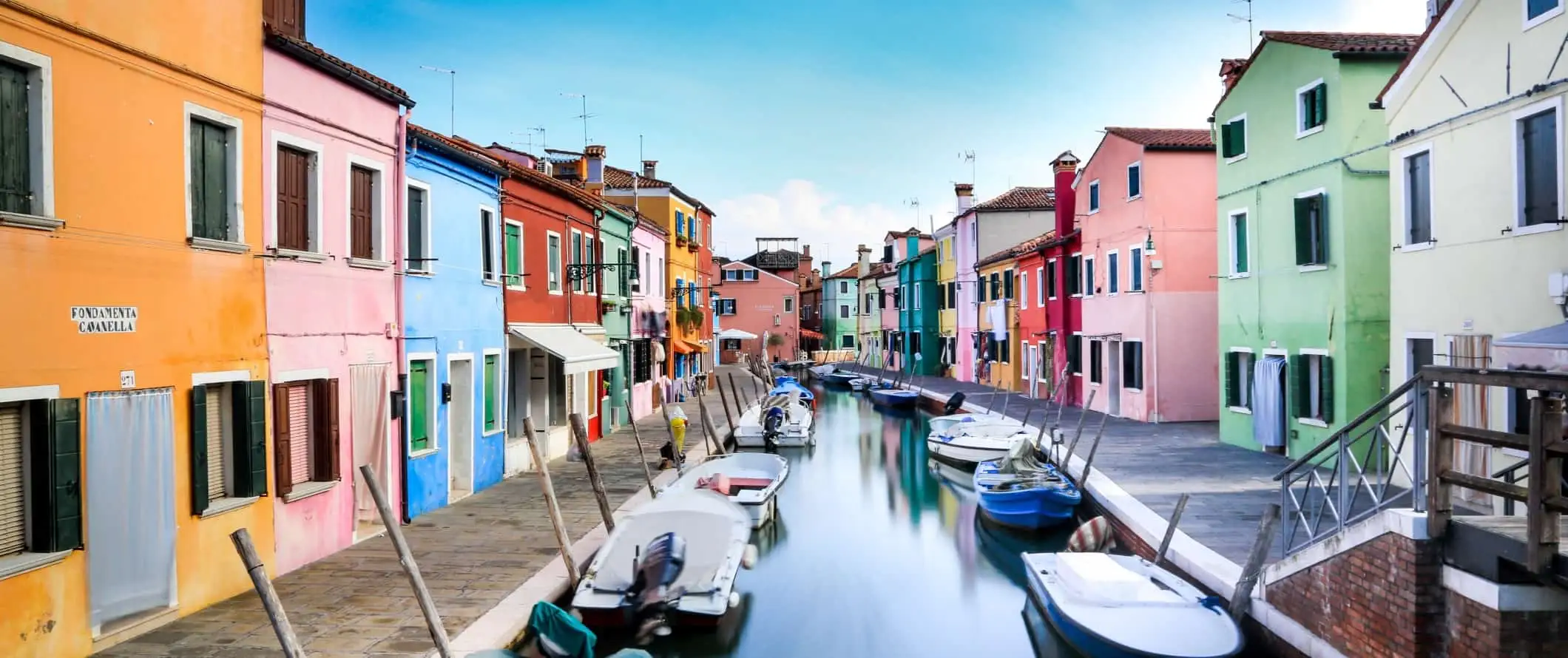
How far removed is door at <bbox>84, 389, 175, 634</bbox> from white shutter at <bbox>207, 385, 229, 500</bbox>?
745mm

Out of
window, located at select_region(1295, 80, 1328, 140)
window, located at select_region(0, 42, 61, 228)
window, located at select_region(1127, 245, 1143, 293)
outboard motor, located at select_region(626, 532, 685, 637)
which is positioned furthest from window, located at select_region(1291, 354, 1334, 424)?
window, located at select_region(0, 42, 61, 228)

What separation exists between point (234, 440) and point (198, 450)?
0.63m

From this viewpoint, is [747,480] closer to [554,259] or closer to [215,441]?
[554,259]

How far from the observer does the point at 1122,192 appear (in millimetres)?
23516

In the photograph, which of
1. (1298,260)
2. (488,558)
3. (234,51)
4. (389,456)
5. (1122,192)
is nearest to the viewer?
(234,51)

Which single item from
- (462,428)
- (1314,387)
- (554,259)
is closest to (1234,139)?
(1314,387)

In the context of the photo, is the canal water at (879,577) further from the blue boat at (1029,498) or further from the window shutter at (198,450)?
the window shutter at (198,450)

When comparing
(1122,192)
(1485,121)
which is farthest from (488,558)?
(1122,192)

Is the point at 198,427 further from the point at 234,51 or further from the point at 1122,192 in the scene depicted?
the point at 1122,192

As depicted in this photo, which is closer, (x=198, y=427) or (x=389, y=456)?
(x=198, y=427)

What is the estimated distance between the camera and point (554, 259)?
61.1 ft

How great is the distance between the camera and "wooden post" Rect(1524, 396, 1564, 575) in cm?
557

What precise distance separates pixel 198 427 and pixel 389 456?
11.2ft

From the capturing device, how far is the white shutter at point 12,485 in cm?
678
